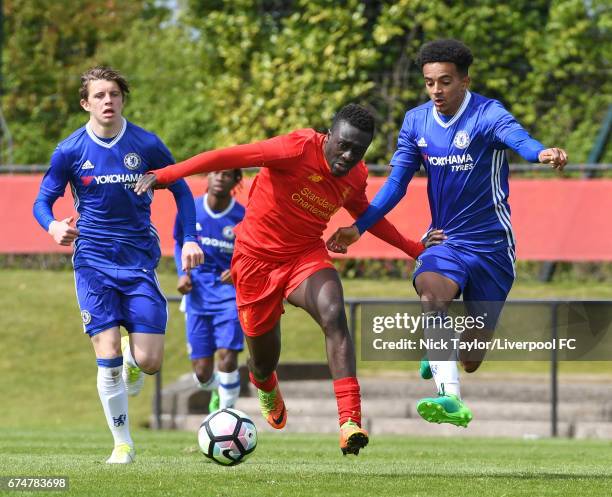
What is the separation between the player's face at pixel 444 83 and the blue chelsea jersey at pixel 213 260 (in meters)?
4.28

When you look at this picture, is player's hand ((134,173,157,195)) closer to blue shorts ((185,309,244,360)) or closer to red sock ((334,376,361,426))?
red sock ((334,376,361,426))

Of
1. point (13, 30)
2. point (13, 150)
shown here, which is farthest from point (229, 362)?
point (13, 30)

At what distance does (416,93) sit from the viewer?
21.4 meters

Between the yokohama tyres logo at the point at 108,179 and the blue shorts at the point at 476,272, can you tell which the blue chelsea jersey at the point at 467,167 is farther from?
the yokohama tyres logo at the point at 108,179

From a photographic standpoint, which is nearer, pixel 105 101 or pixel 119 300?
pixel 105 101

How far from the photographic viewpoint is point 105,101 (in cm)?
938

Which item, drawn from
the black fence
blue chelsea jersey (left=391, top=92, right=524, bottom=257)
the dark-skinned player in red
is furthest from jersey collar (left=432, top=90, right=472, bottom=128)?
the black fence

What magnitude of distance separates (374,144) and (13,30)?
34.8ft

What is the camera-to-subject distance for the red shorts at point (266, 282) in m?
8.76

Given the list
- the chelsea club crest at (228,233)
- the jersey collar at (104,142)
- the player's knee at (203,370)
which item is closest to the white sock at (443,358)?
the jersey collar at (104,142)

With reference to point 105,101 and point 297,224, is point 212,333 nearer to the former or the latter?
point 105,101

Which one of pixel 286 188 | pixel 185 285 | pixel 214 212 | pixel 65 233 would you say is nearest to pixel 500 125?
pixel 286 188

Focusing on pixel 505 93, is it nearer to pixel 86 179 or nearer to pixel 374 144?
pixel 374 144

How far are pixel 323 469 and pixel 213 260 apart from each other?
14.0ft
